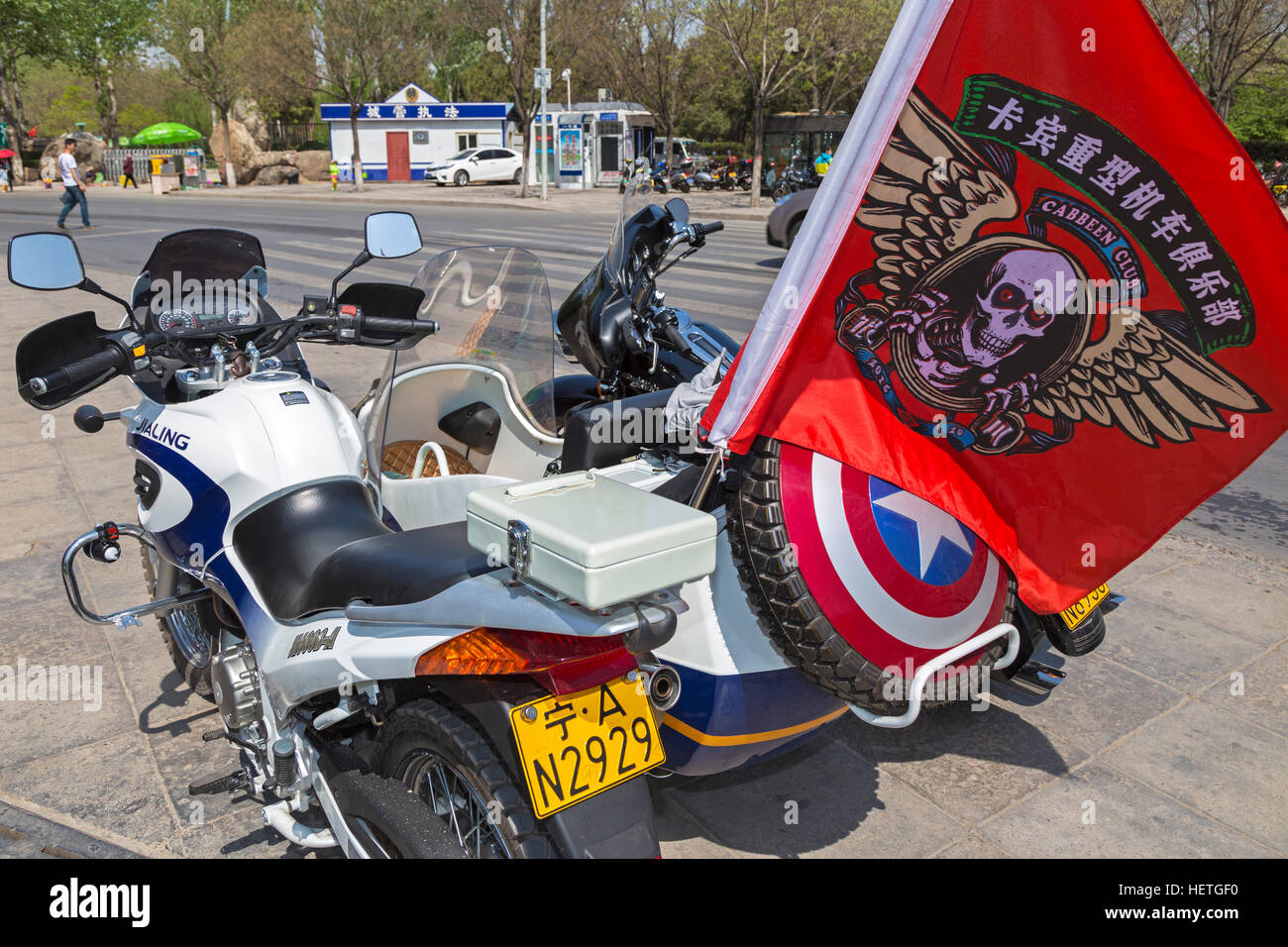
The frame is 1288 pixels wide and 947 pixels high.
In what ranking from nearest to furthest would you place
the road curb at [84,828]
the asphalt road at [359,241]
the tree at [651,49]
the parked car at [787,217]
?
the road curb at [84,828]
the parked car at [787,217]
the asphalt road at [359,241]
the tree at [651,49]

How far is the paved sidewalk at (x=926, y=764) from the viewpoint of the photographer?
2836 millimetres

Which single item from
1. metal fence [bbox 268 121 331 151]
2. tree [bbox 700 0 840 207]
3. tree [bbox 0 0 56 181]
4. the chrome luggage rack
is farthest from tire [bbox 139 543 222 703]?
metal fence [bbox 268 121 331 151]

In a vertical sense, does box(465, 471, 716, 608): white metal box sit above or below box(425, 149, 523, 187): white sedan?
below

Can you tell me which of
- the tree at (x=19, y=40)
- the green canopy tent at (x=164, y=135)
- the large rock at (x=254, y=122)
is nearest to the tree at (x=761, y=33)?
the large rock at (x=254, y=122)

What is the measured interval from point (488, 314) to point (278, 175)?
4110 centimetres

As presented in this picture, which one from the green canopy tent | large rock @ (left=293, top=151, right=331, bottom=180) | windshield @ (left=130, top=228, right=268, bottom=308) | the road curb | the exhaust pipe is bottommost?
the road curb

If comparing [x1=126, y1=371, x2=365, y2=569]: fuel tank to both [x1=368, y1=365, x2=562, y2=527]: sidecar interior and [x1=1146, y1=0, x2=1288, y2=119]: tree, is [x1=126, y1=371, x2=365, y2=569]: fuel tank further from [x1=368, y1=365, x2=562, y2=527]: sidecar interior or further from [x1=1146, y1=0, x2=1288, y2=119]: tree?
[x1=1146, y1=0, x2=1288, y2=119]: tree

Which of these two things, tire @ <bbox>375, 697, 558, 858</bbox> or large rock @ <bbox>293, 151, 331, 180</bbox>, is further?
large rock @ <bbox>293, 151, 331, 180</bbox>

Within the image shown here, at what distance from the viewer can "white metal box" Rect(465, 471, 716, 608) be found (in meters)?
1.65

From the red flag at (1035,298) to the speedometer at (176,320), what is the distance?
5.73ft

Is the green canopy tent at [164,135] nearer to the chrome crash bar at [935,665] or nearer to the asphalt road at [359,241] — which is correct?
the asphalt road at [359,241]

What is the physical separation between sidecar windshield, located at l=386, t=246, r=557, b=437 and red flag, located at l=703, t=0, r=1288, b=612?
4.27ft

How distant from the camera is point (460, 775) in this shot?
1977 millimetres

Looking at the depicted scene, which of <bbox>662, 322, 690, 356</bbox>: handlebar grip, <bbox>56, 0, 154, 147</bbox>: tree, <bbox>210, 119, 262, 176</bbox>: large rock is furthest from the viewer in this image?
<bbox>56, 0, 154, 147</bbox>: tree
